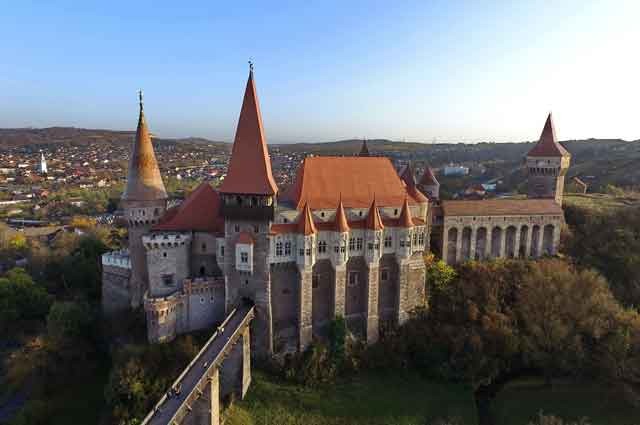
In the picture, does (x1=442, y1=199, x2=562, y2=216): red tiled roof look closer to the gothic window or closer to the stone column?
the stone column

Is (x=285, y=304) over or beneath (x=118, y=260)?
beneath

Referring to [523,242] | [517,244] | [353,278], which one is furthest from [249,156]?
[523,242]

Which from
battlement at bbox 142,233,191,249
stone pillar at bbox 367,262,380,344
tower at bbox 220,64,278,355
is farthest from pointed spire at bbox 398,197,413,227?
battlement at bbox 142,233,191,249

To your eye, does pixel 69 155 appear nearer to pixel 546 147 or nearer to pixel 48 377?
pixel 48 377

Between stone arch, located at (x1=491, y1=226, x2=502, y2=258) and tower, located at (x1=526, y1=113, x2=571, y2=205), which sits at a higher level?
Answer: tower, located at (x1=526, y1=113, x2=571, y2=205)

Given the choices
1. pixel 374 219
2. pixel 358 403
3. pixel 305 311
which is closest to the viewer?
pixel 358 403

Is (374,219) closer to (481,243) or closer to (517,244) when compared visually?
(481,243)

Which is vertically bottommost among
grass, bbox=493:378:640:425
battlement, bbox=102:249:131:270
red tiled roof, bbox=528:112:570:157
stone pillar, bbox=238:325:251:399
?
grass, bbox=493:378:640:425

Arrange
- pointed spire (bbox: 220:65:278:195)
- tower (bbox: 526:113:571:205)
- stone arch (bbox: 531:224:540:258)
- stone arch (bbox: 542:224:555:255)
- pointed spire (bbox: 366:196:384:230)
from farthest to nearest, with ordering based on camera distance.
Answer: tower (bbox: 526:113:571:205)
stone arch (bbox: 542:224:555:255)
stone arch (bbox: 531:224:540:258)
pointed spire (bbox: 366:196:384:230)
pointed spire (bbox: 220:65:278:195)
